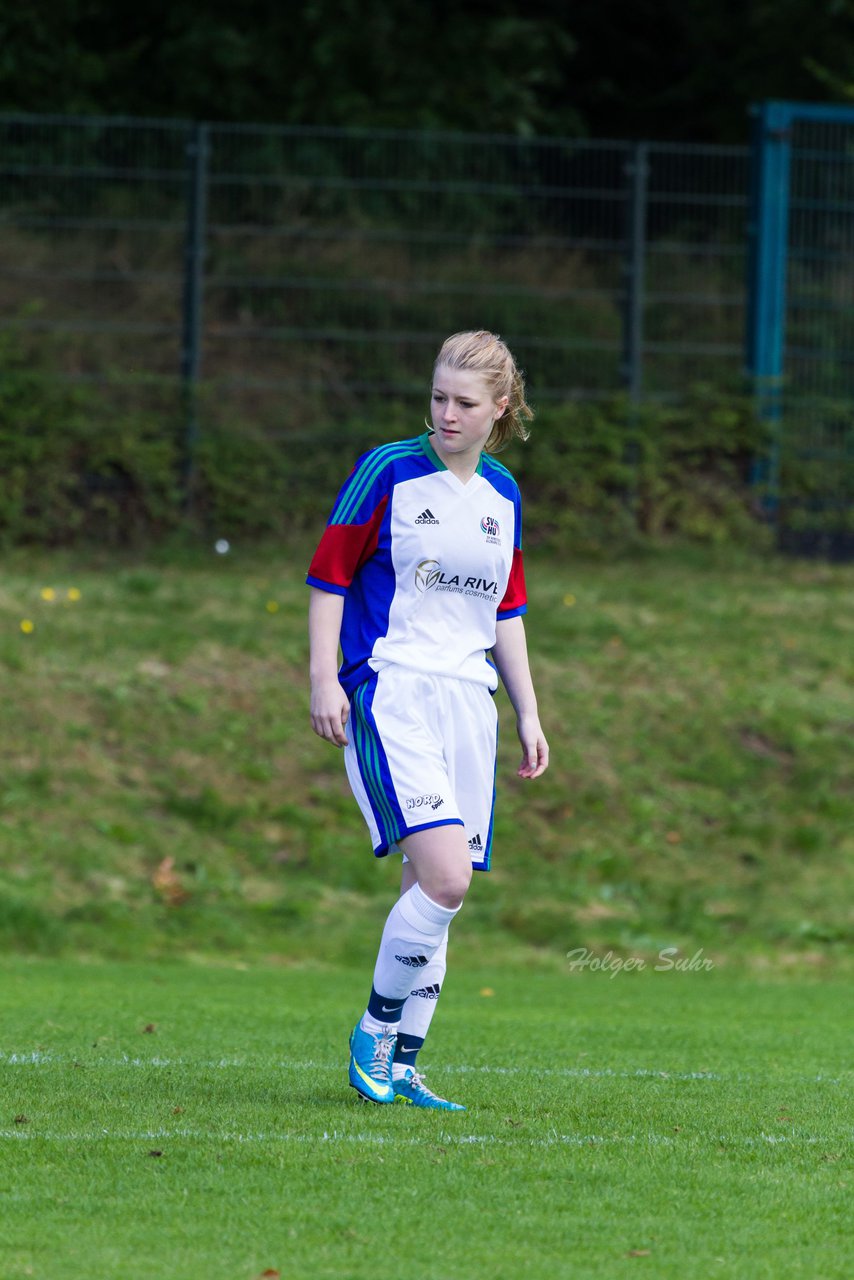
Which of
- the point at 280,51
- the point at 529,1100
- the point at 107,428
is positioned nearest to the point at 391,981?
the point at 529,1100

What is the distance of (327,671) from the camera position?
5207mm

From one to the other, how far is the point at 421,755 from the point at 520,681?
516 millimetres

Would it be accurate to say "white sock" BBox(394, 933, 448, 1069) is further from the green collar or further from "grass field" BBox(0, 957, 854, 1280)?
the green collar

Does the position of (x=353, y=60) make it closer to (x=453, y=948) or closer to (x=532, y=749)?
(x=453, y=948)

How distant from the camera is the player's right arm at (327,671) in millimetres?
5156

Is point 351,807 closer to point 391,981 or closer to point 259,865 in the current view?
point 259,865

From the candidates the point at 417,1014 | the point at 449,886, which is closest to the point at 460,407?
the point at 449,886

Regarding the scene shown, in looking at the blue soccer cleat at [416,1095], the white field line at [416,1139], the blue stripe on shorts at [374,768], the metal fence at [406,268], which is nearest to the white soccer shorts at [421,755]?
the blue stripe on shorts at [374,768]

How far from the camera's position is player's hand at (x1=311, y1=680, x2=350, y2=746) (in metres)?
5.15

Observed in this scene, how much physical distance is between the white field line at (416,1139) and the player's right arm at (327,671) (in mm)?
1037

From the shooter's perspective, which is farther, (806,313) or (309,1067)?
(806,313)

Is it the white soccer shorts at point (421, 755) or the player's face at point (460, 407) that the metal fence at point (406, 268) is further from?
the white soccer shorts at point (421, 755)

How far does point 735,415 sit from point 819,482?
3.14 ft

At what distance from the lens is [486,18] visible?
1931 centimetres
